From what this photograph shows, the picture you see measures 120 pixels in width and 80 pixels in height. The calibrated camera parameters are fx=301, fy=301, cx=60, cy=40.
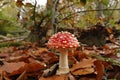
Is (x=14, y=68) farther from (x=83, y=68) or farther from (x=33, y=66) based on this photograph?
(x=83, y=68)

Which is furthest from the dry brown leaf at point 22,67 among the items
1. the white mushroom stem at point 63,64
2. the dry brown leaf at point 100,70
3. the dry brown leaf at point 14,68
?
the dry brown leaf at point 100,70

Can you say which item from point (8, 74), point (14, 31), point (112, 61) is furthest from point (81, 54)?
point (14, 31)

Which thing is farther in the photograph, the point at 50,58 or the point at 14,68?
the point at 50,58

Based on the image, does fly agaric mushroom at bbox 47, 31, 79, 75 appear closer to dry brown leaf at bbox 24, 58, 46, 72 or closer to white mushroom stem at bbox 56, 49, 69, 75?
white mushroom stem at bbox 56, 49, 69, 75

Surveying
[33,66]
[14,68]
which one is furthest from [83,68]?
[14,68]

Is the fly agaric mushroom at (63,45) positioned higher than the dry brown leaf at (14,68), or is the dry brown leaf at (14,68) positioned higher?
the fly agaric mushroom at (63,45)

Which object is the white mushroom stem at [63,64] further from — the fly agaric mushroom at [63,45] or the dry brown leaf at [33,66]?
the dry brown leaf at [33,66]

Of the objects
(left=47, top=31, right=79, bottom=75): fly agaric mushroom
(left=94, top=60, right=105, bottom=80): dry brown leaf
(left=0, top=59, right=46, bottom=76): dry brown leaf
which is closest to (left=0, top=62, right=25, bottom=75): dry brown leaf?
(left=0, top=59, right=46, bottom=76): dry brown leaf

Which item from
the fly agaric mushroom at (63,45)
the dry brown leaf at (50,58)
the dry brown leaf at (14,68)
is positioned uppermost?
the fly agaric mushroom at (63,45)

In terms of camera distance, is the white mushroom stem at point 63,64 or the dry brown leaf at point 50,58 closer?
the white mushroom stem at point 63,64
